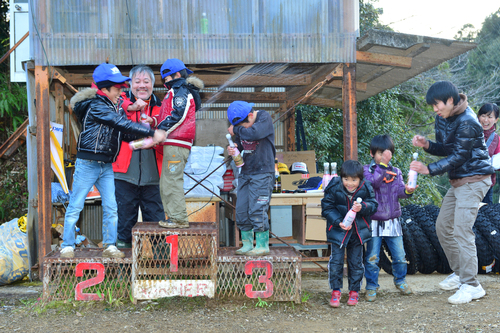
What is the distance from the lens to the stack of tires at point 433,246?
17.4 feet

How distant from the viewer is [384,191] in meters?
4.41

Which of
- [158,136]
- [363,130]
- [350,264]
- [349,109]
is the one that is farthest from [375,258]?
[363,130]

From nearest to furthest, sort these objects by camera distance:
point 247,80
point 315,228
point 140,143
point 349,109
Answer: point 140,143 → point 349,109 → point 315,228 → point 247,80

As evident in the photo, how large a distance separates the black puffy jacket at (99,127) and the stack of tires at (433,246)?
11.4 ft

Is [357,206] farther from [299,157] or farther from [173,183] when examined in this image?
[299,157]

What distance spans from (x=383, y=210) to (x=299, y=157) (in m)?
4.25

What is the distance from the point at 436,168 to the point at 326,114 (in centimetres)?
912

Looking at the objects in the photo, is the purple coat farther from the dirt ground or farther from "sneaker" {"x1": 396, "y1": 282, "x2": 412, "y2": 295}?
the dirt ground

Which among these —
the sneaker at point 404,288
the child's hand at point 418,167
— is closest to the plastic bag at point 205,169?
the sneaker at point 404,288

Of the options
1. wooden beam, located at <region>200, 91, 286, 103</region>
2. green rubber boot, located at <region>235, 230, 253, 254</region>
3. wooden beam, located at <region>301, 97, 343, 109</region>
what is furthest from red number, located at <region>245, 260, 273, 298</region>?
wooden beam, located at <region>301, 97, 343, 109</region>

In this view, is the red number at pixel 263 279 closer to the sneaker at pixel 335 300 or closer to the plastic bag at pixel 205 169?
the sneaker at pixel 335 300

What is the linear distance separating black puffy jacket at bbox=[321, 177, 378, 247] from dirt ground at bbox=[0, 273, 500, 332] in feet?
2.32

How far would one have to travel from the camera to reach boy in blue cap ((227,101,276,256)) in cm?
411

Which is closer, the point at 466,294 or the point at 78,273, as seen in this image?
the point at 78,273
